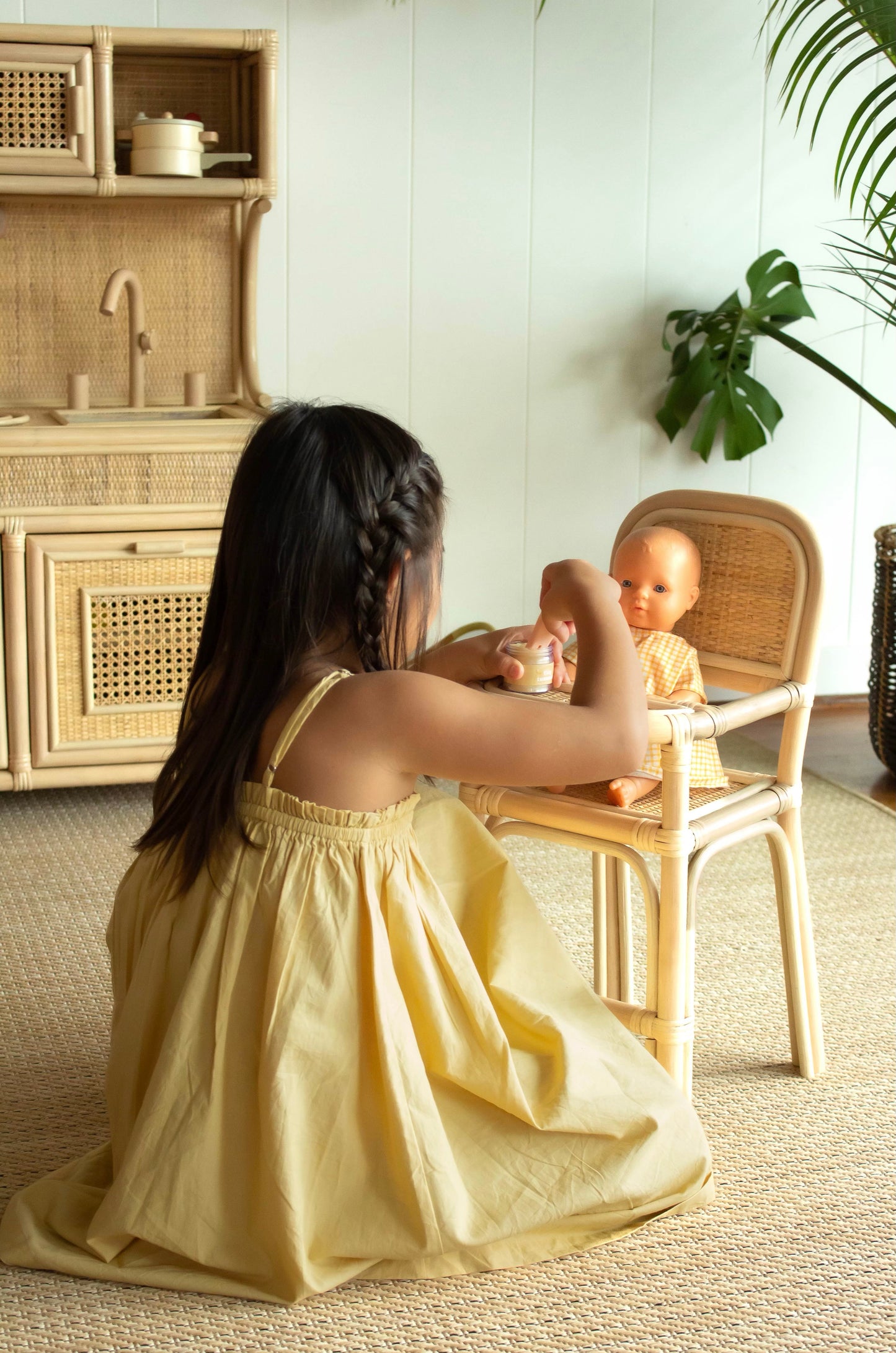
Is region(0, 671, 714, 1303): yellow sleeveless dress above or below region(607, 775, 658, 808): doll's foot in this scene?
below

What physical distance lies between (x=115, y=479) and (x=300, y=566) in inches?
54.9

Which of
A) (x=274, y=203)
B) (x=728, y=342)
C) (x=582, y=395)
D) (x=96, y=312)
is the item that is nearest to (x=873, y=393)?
(x=728, y=342)

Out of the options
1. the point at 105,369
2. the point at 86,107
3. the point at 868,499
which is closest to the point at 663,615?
the point at 86,107

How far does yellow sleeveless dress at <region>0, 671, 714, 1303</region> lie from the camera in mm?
1266

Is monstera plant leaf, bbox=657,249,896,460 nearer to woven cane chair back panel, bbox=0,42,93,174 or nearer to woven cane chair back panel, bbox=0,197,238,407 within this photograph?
woven cane chair back panel, bbox=0,197,238,407

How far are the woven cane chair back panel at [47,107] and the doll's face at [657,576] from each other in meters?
1.49

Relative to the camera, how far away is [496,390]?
10.6 feet

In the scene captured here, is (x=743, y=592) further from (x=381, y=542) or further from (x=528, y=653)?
(x=381, y=542)

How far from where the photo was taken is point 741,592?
67.3 inches

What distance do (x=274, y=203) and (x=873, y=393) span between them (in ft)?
5.10

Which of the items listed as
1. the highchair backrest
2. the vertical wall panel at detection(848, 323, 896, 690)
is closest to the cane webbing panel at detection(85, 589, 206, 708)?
the highchair backrest

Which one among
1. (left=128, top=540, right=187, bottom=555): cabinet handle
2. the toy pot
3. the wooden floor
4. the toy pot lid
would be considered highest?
the toy pot lid

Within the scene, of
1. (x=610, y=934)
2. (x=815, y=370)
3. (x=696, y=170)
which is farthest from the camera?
(x=815, y=370)

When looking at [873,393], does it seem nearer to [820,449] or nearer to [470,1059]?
[820,449]
